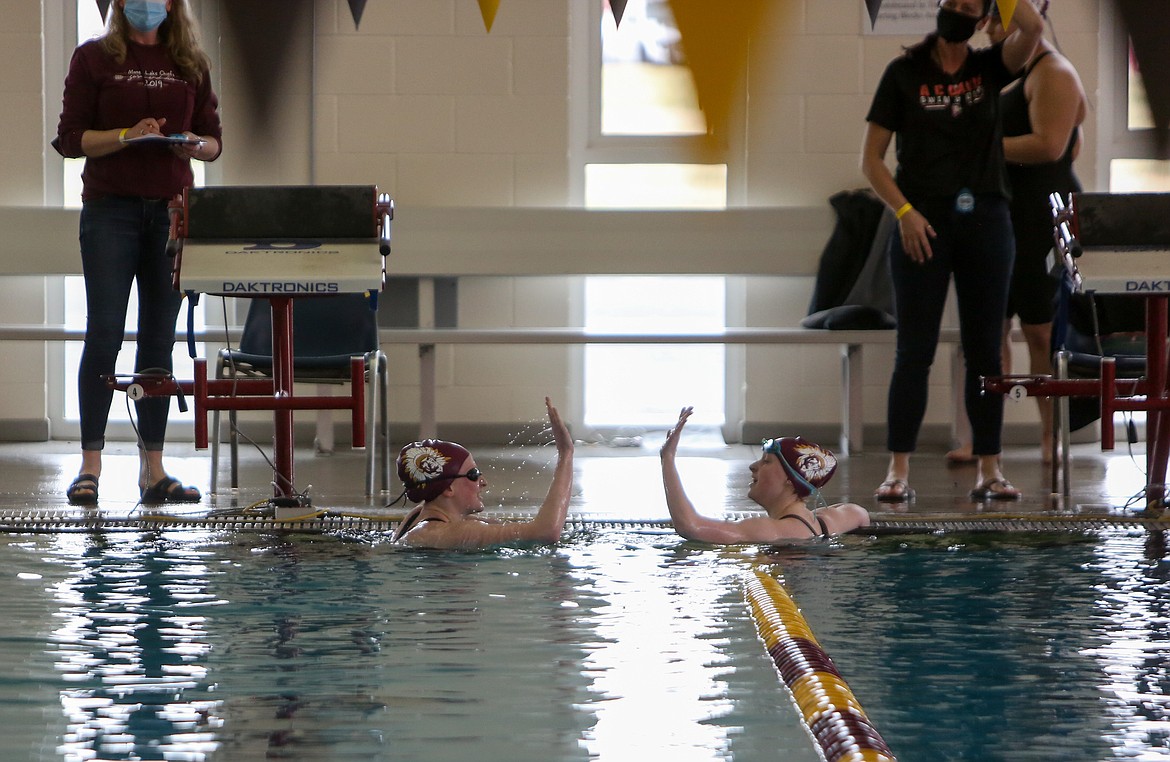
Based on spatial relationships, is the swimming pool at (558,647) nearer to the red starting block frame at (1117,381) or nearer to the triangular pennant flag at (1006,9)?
the red starting block frame at (1117,381)

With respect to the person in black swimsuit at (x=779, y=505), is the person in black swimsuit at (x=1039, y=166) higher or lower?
higher

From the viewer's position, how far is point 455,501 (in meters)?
3.40

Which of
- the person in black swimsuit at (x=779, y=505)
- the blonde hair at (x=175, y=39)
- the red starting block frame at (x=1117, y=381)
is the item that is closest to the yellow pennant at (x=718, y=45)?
the red starting block frame at (x=1117, y=381)

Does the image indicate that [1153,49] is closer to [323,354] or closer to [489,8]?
[489,8]

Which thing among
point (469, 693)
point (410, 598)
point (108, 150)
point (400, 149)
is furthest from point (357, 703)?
point (400, 149)

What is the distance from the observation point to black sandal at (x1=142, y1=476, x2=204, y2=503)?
13.2 feet

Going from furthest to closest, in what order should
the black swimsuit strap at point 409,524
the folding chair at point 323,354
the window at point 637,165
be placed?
the window at point 637,165, the folding chair at point 323,354, the black swimsuit strap at point 409,524

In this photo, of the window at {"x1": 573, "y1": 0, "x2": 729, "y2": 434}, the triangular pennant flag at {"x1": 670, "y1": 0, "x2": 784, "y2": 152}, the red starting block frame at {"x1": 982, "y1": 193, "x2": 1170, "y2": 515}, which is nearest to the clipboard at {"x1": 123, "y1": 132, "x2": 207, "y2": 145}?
the red starting block frame at {"x1": 982, "y1": 193, "x2": 1170, "y2": 515}

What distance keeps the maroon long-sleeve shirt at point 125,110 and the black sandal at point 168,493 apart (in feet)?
2.79

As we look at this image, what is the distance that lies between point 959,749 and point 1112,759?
19 cm

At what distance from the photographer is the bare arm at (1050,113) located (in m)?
4.34

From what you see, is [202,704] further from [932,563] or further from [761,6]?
[761,6]

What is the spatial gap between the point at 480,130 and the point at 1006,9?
2.88m

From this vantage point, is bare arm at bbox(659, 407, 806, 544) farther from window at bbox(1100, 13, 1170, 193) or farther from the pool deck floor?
window at bbox(1100, 13, 1170, 193)
